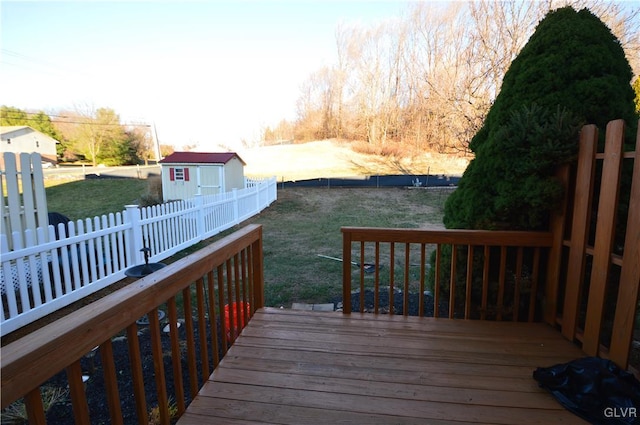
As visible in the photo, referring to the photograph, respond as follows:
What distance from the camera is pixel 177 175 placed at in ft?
36.4

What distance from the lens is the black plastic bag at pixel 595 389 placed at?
154 cm

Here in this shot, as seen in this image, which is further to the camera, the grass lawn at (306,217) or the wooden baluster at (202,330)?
the grass lawn at (306,217)

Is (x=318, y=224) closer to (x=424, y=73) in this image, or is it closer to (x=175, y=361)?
(x=175, y=361)

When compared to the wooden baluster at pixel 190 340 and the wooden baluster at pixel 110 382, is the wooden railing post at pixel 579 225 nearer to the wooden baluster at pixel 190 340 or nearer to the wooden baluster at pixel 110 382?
the wooden baluster at pixel 190 340

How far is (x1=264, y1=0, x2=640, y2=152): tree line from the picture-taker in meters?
9.56

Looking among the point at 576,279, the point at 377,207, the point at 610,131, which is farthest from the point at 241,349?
the point at 377,207

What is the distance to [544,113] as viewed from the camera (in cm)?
228

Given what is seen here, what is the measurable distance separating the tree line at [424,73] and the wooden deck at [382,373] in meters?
6.51

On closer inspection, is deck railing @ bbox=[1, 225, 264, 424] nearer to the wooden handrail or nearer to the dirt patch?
the wooden handrail

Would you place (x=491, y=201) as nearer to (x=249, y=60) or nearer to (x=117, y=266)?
(x=117, y=266)

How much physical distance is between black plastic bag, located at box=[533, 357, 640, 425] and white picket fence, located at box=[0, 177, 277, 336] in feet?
12.4

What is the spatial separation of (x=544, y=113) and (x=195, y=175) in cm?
1031

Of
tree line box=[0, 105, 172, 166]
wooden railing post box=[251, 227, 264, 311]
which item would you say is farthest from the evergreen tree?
tree line box=[0, 105, 172, 166]

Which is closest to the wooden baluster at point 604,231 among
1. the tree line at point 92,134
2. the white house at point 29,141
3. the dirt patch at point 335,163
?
the dirt patch at point 335,163
